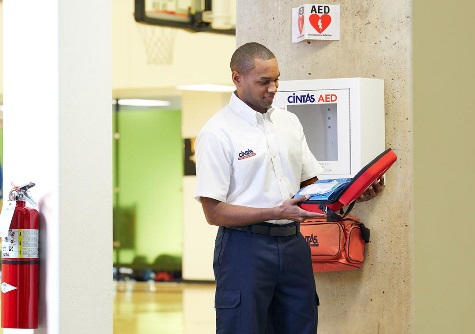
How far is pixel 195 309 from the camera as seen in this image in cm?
967

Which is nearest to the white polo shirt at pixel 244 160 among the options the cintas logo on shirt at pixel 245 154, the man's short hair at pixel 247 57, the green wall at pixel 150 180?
the cintas logo on shirt at pixel 245 154

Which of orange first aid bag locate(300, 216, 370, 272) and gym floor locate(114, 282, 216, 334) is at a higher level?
orange first aid bag locate(300, 216, 370, 272)

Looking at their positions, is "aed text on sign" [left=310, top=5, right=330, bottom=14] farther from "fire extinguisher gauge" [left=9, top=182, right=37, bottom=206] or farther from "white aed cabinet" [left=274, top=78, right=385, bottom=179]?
"fire extinguisher gauge" [left=9, top=182, right=37, bottom=206]

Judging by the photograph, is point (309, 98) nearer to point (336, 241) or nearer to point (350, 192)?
point (336, 241)

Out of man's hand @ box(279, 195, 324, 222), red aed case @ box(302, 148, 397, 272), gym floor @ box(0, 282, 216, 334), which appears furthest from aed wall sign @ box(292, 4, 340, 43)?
gym floor @ box(0, 282, 216, 334)

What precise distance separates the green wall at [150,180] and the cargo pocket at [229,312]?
8972mm

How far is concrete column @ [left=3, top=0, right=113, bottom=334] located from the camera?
354cm

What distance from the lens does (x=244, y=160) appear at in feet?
11.3

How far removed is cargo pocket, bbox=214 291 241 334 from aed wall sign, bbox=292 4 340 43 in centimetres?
157

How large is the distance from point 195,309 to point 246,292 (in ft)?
21.0

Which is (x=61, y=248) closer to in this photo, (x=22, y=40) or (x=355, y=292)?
(x=22, y=40)

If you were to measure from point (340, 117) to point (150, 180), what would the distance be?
841 centimetres

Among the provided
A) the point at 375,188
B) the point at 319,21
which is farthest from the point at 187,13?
the point at 375,188

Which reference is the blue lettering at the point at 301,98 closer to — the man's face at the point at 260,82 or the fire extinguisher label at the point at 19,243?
the man's face at the point at 260,82
